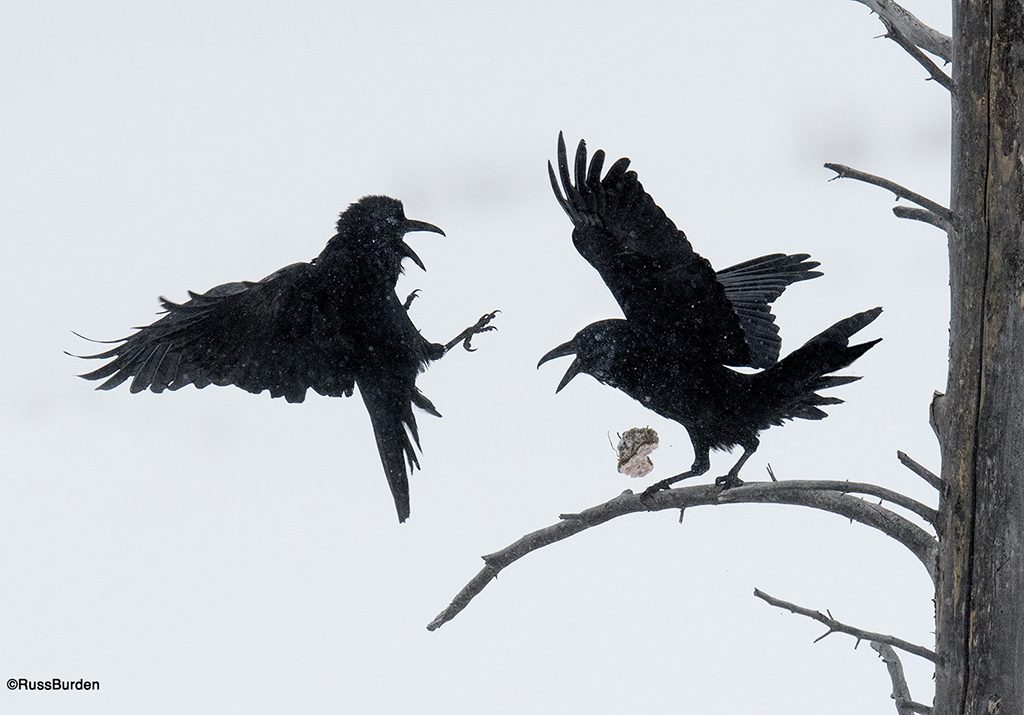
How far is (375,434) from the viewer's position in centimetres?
290

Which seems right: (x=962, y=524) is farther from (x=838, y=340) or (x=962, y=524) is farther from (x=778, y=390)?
(x=778, y=390)

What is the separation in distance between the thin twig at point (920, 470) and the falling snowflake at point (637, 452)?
916 mm

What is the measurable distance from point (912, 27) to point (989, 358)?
871 mm

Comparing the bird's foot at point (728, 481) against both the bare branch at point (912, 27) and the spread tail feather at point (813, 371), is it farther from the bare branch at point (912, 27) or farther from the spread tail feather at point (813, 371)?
the bare branch at point (912, 27)

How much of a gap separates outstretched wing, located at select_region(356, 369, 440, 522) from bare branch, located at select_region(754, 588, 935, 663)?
1205mm

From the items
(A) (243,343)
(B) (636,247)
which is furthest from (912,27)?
(A) (243,343)

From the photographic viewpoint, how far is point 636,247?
2.20 metres

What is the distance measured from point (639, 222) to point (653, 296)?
18 cm

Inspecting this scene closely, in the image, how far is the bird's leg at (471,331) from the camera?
2.89 meters

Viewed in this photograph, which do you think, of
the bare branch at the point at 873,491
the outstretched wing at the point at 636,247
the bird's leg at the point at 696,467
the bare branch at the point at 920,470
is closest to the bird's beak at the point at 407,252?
the outstretched wing at the point at 636,247

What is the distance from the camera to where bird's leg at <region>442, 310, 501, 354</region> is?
2.89 m

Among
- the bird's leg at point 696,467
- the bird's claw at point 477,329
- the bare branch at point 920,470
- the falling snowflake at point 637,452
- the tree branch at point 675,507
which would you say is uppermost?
the bird's claw at point 477,329

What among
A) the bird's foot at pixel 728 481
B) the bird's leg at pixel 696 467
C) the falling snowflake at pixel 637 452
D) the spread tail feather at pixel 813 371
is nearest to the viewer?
the spread tail feather at pixel 813 371

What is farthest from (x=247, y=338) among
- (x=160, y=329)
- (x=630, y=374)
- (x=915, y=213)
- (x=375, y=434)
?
(x=915, y=213)
